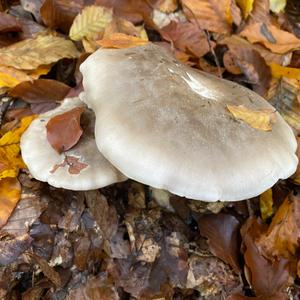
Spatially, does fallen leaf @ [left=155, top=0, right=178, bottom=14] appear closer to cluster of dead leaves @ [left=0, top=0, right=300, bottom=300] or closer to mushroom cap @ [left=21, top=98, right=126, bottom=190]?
cluster of dead leaves @ [left=0, top=0, right=300, bottom=300]

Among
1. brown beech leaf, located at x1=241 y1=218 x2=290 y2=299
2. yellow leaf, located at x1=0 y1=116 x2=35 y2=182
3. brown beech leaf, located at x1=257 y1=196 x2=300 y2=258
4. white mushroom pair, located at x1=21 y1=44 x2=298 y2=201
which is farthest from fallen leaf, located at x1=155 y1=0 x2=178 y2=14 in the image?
brown beech leaf, located at x1=241 y1=218 x2=290 y2=299

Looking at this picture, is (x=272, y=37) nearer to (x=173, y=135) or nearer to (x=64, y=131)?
(x=173, y=135)

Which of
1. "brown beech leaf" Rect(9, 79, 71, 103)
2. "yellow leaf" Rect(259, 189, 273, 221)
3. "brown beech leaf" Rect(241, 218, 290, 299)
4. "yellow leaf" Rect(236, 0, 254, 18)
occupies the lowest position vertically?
"brown beech leaf" Rect(241, 218, 290, 299)

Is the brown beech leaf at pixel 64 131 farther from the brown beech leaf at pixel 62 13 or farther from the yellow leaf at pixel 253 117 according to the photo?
the brown beech leaf at pixel 62 13

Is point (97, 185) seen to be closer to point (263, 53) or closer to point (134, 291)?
point (134, 291)

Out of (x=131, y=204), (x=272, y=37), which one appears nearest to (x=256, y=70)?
(x=272, y=37)

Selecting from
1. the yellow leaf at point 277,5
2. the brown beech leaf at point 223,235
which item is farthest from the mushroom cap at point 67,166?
the yellow leaf at point 277,5
